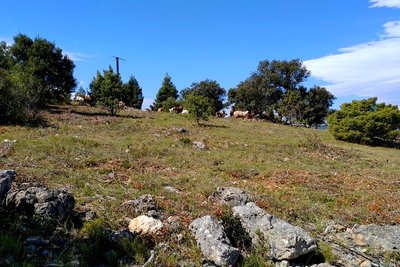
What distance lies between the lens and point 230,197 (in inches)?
311

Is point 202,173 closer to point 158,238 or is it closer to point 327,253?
point 158,238

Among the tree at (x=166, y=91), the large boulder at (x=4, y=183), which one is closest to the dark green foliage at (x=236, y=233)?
the large boulder at (x=4, y=183)

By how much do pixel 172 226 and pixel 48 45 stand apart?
26413mm

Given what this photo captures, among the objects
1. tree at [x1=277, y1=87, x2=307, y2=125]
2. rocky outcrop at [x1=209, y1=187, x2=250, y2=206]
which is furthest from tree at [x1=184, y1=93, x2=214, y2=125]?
rocky outcrop at [x1=209, y1=187, x2=250, y2=206]

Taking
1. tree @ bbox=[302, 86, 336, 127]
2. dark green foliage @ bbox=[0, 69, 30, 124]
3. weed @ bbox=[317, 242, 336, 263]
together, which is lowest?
weed @ bbox=[317, 242, 336, 263]

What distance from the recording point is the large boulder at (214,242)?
5176mm

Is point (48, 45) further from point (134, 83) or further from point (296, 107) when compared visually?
point (296, 107)

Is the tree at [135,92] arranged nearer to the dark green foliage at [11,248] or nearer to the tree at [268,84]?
the tree at [268,84]

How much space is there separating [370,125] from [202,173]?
17.4 m

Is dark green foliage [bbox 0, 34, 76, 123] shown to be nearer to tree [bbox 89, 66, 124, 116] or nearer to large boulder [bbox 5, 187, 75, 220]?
tree [bbox 89, 66, 124, 116]

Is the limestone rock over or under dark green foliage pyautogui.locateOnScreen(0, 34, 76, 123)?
under

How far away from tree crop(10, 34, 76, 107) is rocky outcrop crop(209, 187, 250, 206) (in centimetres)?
2166

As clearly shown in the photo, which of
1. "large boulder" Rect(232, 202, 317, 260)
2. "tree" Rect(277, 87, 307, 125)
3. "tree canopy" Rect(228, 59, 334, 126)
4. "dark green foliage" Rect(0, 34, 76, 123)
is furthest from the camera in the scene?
"tree canopy" Rect(228, 59, 334, 126)

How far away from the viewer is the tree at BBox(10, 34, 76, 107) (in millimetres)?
27109
